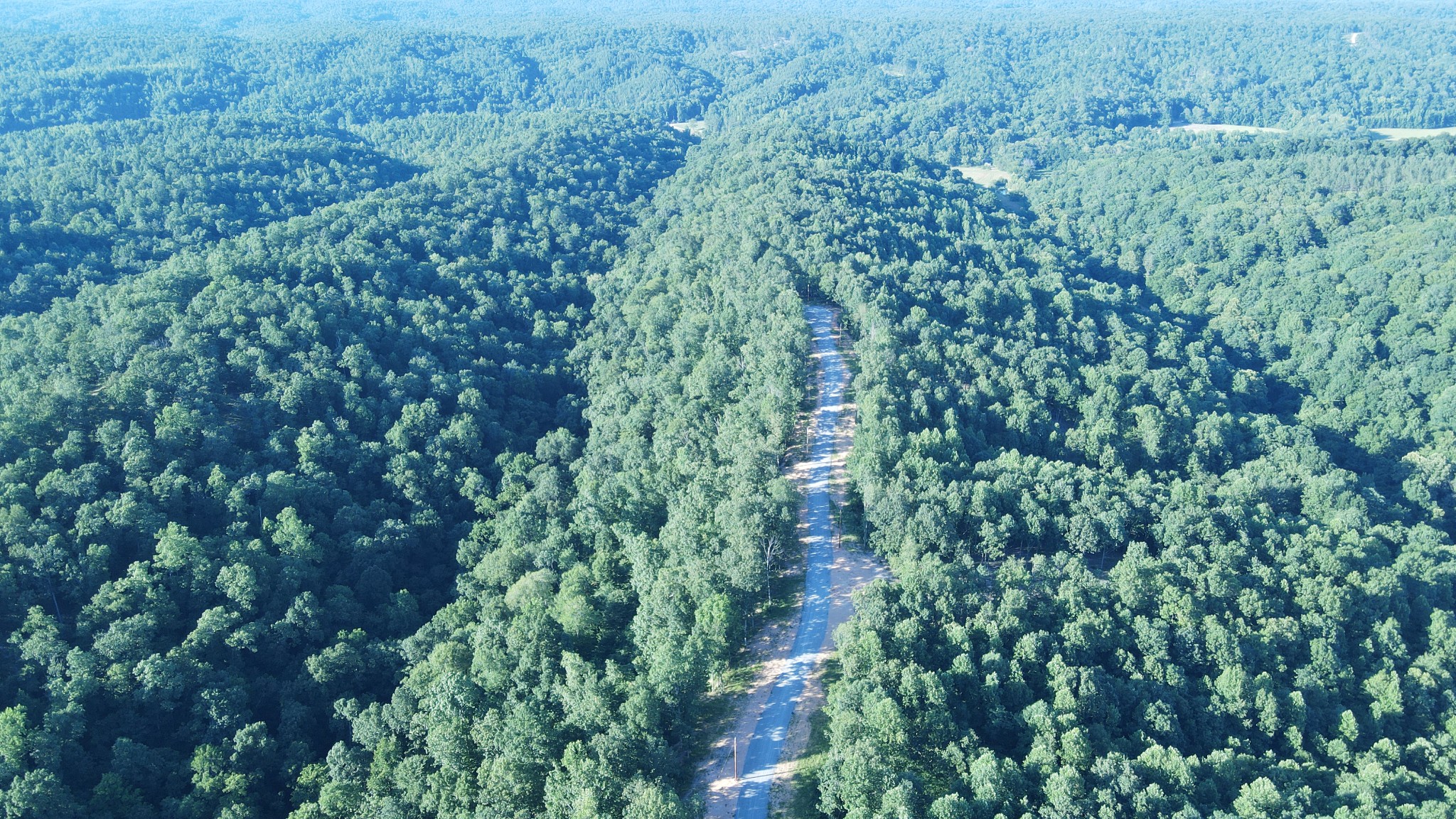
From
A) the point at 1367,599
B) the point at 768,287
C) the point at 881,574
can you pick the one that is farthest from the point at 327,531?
the point at 1367,599

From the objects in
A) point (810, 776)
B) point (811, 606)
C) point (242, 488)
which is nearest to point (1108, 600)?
point (811, 606)

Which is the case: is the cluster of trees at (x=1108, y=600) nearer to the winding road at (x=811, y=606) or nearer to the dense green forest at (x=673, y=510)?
the dense green forest at (x=673, y=510)

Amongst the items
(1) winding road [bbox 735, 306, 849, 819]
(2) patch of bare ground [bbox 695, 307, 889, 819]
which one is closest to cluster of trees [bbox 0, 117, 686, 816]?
(2) patch of bare ground [bbox 695, 307, 889, 819]

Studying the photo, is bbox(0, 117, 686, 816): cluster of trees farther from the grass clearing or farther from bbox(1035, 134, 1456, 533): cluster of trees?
bbox(1035, 134, 1456, 533): cluster of trees

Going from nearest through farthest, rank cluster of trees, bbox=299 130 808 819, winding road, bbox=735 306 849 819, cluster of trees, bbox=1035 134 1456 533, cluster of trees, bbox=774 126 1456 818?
cluster of trees, bbox=774 126 1456 818
cluster of trees, bbox=299 130 808 819
winding road, bbox=735 306 849 819
cluster of trees, bbox=1035 134 1456 533

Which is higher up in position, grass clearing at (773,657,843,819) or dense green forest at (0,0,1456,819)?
dense green forest at (0,0,1456,819)

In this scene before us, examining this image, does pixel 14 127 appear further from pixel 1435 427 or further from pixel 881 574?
pixel 1435 427

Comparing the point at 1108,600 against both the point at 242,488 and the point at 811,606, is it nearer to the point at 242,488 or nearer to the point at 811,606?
the point at 811,606

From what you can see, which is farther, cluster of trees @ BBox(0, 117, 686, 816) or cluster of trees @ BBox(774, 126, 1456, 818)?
cluster of trees @ BBox(0, 117, 686, 816)
